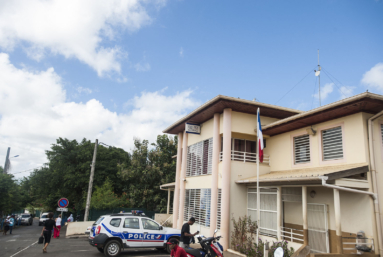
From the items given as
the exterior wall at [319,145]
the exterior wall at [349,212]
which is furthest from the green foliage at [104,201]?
the exterior wall at [349,212]

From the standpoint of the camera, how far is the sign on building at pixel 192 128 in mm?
17109

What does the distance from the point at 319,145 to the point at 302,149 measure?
3.94 feet

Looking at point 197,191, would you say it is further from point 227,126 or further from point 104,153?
point 104,153

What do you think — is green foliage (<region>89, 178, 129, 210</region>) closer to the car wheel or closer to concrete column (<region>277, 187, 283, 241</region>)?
the car wheel

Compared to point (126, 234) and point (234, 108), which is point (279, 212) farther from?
point (126, 234)

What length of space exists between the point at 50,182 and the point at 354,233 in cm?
3039

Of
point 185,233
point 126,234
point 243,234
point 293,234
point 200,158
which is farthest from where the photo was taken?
point 200,158

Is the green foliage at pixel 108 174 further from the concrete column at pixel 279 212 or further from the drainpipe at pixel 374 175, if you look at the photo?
the drainpipe at pixel 374 175

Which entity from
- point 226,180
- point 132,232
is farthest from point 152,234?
point 226,180

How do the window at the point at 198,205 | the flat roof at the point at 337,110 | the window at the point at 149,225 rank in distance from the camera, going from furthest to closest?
the window at the point at 198,205 → the window at the point at 149,225 → the flat roof at the point at 337,110

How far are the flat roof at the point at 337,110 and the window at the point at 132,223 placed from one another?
765 centimetres

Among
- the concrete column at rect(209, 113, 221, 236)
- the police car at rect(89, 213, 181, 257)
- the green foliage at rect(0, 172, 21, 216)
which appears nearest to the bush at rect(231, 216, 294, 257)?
the concrete column at rect(209, 113, 221, 236)

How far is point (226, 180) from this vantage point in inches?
546

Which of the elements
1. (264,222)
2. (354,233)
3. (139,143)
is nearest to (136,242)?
(264,222)
